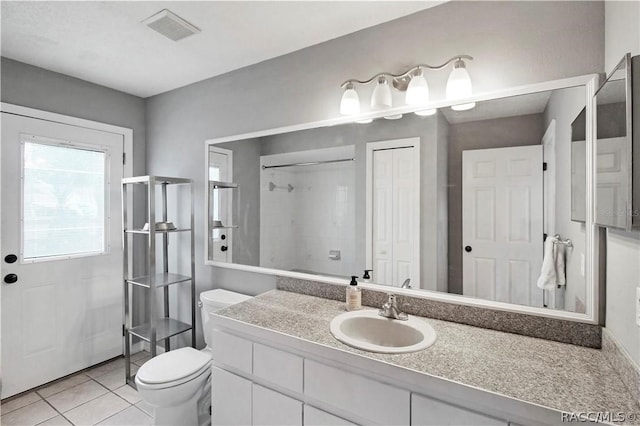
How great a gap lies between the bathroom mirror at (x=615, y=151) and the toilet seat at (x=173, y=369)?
2115 millimetres

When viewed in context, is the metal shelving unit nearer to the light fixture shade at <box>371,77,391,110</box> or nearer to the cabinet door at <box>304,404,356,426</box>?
the cabinet door at <box>304,404,356,426</box>

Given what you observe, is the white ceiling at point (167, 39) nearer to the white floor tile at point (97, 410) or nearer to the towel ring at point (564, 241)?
the towel ring at point (564, 241)

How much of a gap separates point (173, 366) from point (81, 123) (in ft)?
6.93

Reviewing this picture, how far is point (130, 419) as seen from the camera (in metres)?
2.05

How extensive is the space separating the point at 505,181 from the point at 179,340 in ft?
9.13

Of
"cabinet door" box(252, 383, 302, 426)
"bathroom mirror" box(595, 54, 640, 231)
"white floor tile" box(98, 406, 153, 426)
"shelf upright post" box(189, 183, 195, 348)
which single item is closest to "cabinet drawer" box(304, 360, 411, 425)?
"cabinet door" box(252, 383, 302, 426)

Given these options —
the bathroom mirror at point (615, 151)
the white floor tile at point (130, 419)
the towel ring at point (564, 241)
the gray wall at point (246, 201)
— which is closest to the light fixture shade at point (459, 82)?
the bathroom mirror at point (615, 151)

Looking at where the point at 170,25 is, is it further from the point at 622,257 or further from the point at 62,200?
the point at 622,257

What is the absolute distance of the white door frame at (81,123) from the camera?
7.35ft

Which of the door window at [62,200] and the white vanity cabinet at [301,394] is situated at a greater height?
the door window at [62,200]

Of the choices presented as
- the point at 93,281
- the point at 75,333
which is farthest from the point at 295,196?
the point at 75,333

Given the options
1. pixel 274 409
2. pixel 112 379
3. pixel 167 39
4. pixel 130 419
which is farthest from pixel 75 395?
pixel 167 39

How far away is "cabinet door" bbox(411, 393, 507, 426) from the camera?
992 mm

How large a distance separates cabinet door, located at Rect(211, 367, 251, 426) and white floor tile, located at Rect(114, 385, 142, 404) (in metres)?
1.02
